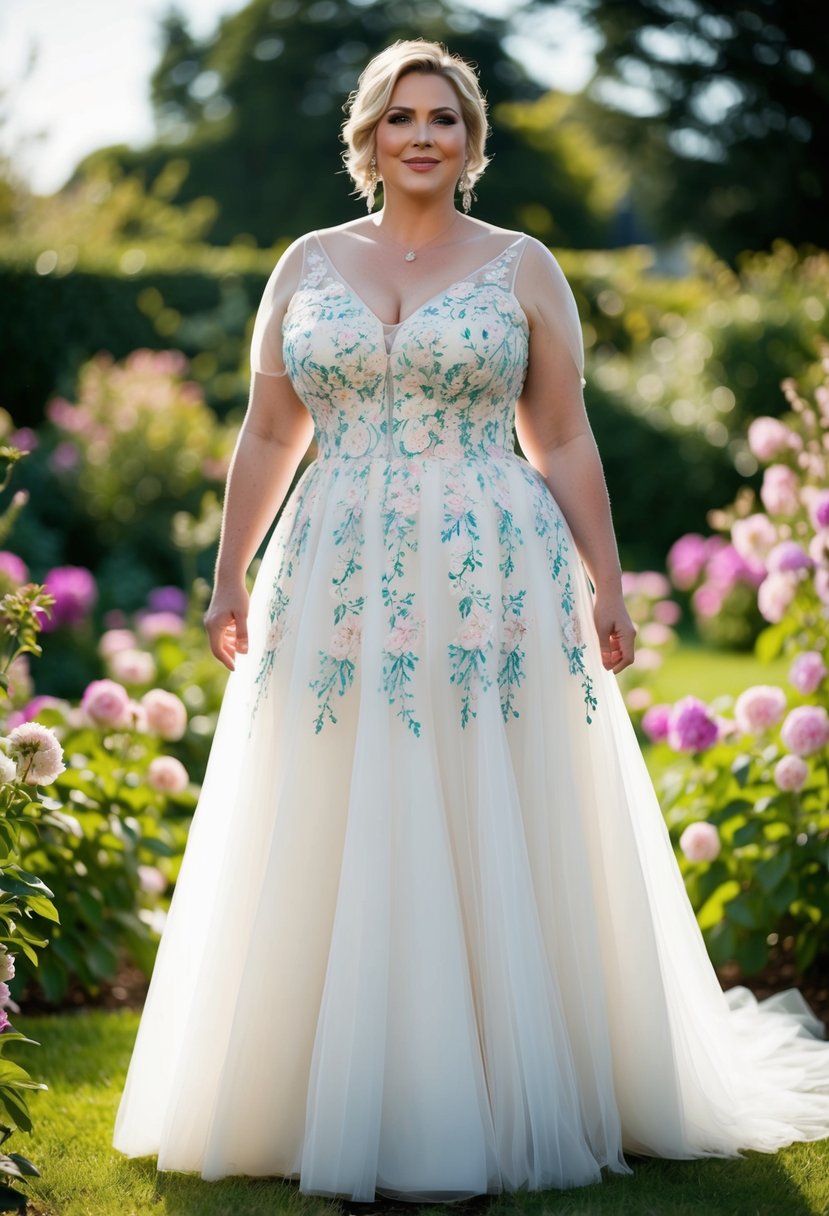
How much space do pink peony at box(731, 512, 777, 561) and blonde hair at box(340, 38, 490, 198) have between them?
1669mm

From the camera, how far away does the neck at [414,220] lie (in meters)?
3.16

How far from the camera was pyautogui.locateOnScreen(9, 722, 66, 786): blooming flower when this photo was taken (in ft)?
8.99

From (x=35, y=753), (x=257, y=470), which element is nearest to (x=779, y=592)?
(x=257, y=470)

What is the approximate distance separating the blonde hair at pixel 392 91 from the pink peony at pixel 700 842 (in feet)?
6.04

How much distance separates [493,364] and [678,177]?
952 inches

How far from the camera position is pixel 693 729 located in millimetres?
4090

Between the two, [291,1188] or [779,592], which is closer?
[291,1188]

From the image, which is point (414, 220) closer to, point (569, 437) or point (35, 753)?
point (569, 437)

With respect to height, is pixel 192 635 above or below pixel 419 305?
below

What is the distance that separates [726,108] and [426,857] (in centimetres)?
2464

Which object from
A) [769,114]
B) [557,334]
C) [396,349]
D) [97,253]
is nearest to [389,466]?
[396,349]

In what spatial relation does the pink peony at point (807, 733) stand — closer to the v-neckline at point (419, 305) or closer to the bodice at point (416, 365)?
the bodice at point (416, 365)

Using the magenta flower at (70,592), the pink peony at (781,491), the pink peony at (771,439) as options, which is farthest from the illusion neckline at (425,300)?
the magenta flower at (70,592)

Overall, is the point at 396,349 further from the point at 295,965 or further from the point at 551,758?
the point at 295,965
